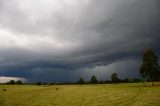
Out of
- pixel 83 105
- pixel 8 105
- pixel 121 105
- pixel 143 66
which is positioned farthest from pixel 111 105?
pixel 143 66

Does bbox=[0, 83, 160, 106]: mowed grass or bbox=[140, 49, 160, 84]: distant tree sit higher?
bbox=[140, 49, 160, 84]: distant tree

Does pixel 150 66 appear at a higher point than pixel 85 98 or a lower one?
higher

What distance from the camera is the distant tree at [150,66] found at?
10779cm

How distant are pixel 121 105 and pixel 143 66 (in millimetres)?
76022

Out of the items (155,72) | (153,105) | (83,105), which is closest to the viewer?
(153,105)

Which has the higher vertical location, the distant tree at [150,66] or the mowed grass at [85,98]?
the distant tree at [150,66]

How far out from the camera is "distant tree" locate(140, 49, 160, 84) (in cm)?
10779

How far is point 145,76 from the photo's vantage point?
11025 cm

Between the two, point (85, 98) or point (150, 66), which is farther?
point (150, 66)

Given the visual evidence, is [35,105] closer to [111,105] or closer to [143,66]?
[111,105]

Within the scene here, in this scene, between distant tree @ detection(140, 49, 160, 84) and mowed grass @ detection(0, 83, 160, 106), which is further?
distant tree @ detection(140, 49, 160, 84)

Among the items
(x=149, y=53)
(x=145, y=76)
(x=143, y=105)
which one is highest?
(x=149, y=53)

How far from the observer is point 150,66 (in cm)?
10794

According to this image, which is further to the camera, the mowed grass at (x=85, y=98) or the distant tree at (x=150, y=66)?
the distant tree at (x=150, y=66)
